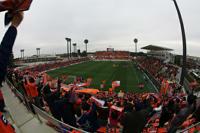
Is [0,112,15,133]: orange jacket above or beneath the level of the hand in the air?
beneath

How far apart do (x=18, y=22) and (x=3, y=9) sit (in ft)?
0.51

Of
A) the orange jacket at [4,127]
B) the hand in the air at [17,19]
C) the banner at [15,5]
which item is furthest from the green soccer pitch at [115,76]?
the banner at [15,5]

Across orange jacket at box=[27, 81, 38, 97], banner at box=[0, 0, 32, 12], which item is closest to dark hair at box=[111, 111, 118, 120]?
orange jacket at box=[27, 81, 38, 97]

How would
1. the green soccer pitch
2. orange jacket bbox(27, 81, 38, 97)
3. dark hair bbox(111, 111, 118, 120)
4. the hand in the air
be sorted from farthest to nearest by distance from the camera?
the green soccer pitch, orange jacket bbox(27, 81, 38, 97), dark hair bbox(111, 111, 118, 120), the hand in the air

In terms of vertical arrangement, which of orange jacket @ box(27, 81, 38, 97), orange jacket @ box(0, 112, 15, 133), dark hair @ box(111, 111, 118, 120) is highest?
orange jacket @ box(0, 112, 15, 133)

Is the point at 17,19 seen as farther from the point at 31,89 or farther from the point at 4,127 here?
the point at 31,89

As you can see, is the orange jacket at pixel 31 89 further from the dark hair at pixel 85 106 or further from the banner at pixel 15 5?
the banner at pixel 15 5

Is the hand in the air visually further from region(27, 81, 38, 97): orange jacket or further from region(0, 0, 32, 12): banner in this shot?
region(27, 81, 38, 97): orange jacket

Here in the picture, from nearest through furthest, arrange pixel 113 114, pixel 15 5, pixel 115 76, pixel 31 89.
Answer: pixel 15 5
pixel 113 114
pixel 31 89
pixel 115 76

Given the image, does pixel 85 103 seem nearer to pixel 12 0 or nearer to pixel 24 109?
pixel 24 109

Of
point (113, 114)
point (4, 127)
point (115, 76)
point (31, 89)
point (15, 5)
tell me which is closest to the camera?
point (15, 5)

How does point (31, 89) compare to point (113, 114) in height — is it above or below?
above

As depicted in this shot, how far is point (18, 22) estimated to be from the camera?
2.18 m

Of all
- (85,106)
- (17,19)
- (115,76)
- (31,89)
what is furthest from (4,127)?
(115,76)
